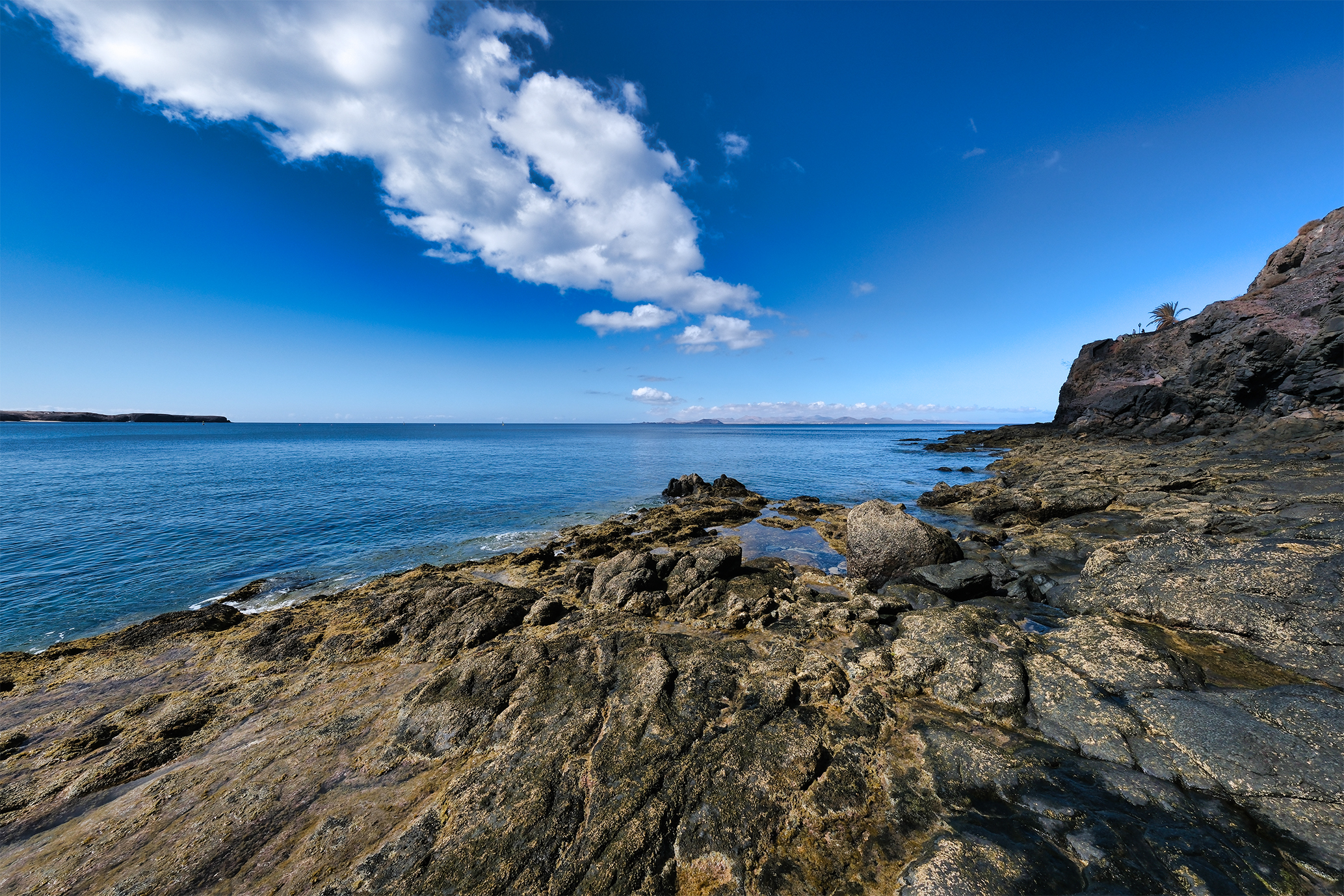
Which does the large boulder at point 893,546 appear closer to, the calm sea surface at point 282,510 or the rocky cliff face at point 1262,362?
the calm sea surface at point 282,510

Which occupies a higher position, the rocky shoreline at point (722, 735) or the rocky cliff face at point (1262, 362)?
the rocky cliff face at point (1262, 362)

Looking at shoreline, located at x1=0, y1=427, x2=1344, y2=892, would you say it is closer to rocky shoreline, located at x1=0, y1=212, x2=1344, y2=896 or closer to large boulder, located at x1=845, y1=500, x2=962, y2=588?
rocky shoreline, located at x1=0, y1=212, x2=1344, y2=896

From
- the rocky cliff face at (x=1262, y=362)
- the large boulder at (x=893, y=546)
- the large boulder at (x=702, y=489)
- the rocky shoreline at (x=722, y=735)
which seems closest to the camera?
the rocky shoreline at (x=722, y=735)

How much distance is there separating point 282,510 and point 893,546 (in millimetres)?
37924

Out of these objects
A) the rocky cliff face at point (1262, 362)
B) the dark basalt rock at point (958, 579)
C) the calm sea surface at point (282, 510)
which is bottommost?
the calm sea surface at point (282, 510)

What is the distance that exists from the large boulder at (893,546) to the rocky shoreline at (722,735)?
0.17m

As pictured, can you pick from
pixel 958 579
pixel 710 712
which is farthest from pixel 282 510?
pixel 958 579

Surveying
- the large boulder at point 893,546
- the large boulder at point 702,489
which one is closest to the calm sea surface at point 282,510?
the large boulder at point 702,489

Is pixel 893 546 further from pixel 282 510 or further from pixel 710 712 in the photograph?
pixel 282 510

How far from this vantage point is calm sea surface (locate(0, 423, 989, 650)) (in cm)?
1681

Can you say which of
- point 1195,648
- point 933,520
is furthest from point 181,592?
point 933,520

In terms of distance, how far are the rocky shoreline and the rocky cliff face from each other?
4486 centimetres

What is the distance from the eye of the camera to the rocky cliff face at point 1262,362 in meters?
38.5

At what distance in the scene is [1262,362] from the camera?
42281 mm
